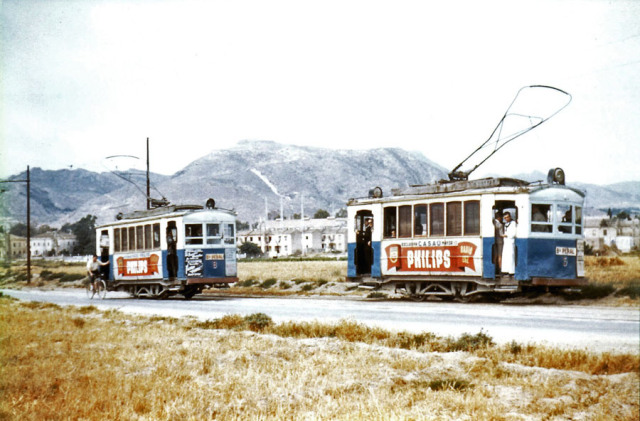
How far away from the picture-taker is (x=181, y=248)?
2244cm

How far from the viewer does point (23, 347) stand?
10367 mm

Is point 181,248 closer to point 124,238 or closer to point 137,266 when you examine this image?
point 137,266

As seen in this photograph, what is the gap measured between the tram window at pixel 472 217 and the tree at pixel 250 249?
28253 mm

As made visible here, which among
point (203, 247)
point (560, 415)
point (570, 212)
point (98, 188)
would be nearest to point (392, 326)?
point (560, 415)

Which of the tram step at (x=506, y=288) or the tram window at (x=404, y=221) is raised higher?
the tram window at (x=404, y=221)

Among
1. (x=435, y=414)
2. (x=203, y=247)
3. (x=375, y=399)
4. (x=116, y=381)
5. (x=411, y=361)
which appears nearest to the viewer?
(x=435, y=414)

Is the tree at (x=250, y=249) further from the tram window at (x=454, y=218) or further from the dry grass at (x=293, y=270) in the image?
the tram window at (x=454, y=218)

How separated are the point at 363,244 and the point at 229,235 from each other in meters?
4.91

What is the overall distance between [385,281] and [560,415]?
43.8 ft

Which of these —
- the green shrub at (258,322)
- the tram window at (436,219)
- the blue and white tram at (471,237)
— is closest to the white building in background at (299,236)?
the blue and white tram at (471,237)

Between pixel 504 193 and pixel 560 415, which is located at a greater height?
pixel 504 193

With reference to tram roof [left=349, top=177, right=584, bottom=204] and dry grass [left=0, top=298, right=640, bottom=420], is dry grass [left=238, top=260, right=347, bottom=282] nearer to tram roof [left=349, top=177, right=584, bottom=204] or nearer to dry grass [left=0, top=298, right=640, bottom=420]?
tram roof [left=349, top=177, right=584, bottom=204]

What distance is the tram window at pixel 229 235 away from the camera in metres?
22.9

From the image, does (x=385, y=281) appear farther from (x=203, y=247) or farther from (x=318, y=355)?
(x=318, y=355)
